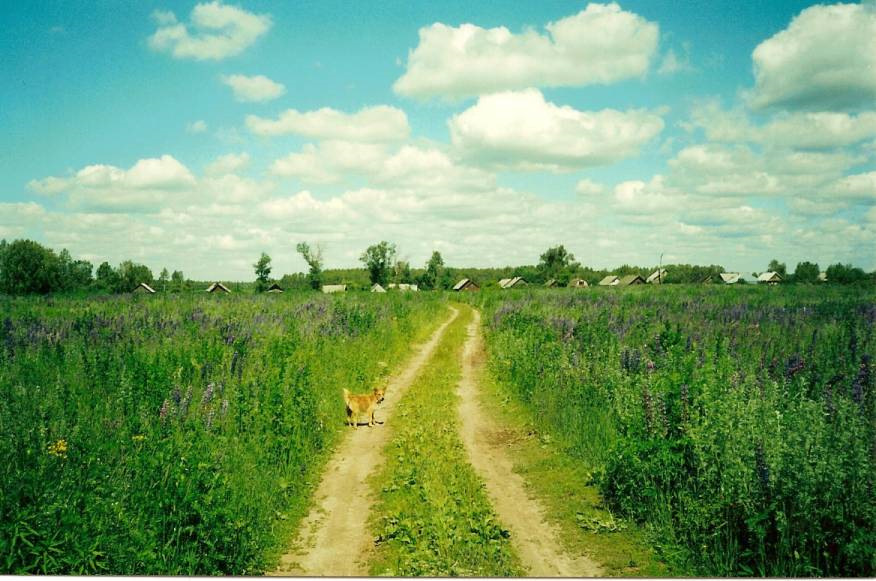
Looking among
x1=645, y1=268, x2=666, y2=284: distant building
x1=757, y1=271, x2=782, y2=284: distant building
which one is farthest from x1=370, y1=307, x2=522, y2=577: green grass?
x1=645, y1=268, x2=666, y2=284: distant building

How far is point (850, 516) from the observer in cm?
425

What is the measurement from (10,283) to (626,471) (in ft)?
39.3

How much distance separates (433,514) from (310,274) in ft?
256

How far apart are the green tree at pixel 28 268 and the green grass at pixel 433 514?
23.7 feet

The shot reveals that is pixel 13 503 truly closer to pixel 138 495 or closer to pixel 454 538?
pixel 138 495

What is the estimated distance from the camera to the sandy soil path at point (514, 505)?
510cm

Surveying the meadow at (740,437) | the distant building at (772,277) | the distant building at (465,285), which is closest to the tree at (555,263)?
the distant building at (465,285)

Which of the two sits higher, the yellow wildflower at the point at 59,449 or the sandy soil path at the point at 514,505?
the yellow wildflower at the point at 59,449

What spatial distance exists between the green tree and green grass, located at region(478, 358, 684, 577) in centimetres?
922

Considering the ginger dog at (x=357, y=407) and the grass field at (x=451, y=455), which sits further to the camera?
the ginger dog at (x=357, y=407)

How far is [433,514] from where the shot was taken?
5773 millimetres

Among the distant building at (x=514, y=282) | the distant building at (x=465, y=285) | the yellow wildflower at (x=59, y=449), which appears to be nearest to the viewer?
the yellow wildflower at (x=59, y=449)

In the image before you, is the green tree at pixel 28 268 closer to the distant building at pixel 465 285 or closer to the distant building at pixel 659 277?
the distant building at pixel 659 277

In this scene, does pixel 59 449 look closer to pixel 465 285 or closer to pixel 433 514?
pixel 433 514
